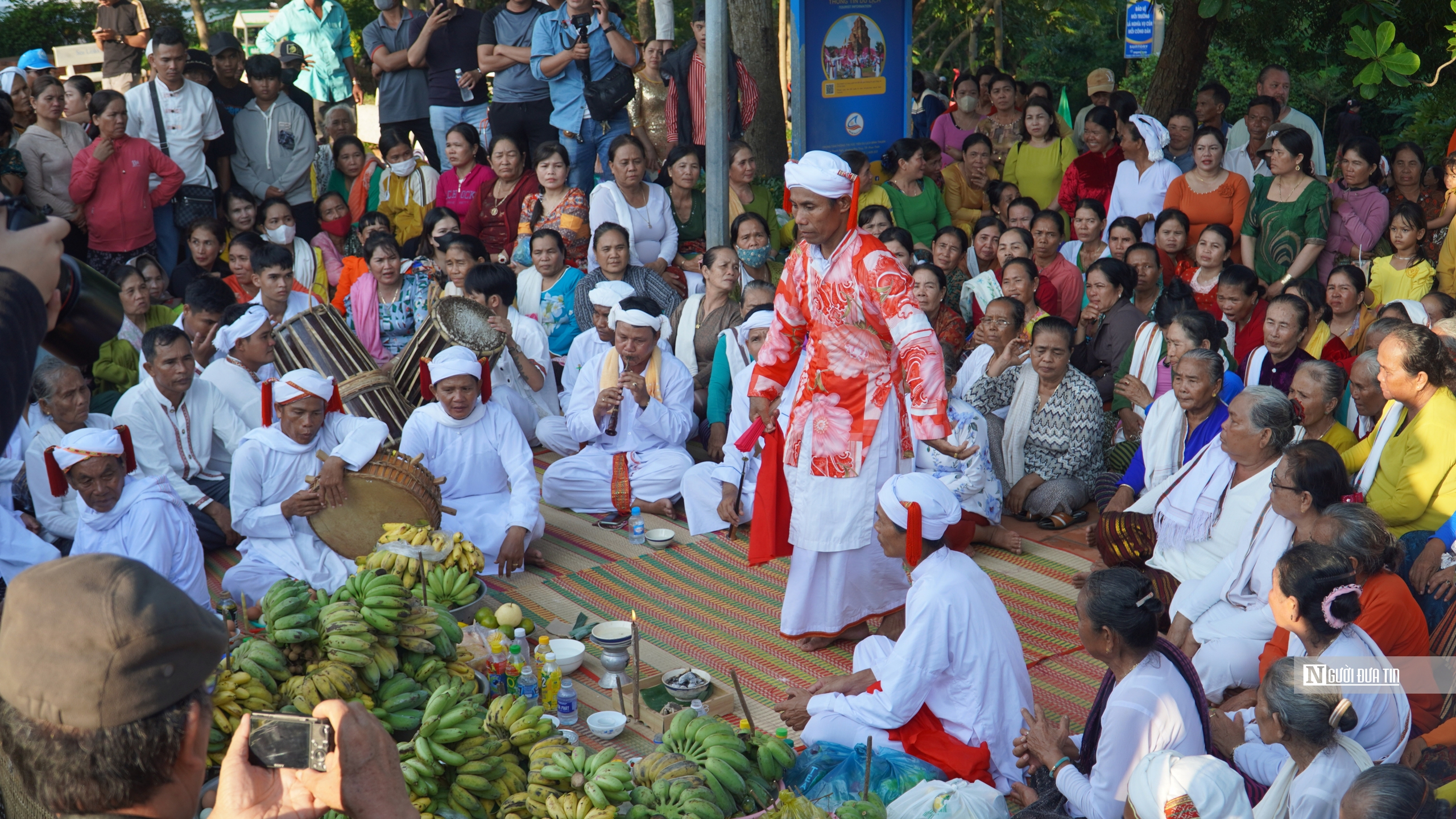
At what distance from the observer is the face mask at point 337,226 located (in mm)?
8906

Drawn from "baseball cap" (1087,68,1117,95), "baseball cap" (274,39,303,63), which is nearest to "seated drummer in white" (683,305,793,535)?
"baseball cap" (274,39,303,63)

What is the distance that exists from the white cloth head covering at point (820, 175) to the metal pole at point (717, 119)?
9.55 ft

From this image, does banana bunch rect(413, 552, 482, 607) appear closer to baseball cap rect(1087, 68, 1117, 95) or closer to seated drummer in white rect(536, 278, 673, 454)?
seated drummer in white rect(536, 278, 673, 454)

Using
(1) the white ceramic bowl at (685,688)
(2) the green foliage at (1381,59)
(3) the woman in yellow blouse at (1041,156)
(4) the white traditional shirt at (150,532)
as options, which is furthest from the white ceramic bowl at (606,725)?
(3) the woman in yellow blouse at (1041,156)

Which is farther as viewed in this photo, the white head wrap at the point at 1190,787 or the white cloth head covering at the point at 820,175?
the white cloth head covering at the point at 820,175

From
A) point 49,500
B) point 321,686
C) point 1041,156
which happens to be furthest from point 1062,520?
point 49,500

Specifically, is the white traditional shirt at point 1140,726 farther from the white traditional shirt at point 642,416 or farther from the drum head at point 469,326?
the drum head at point 469,326

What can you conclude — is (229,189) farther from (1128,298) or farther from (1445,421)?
(1445,421)

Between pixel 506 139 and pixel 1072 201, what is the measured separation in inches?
168

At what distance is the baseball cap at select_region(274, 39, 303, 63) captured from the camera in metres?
10.6

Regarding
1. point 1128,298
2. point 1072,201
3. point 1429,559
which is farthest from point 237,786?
point 1072,201

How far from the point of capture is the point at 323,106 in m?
12.0

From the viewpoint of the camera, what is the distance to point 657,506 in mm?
6578

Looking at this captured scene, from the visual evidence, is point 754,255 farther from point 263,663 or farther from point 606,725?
point 263,663
